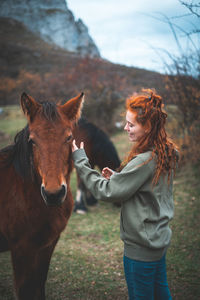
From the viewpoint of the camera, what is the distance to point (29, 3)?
58.9 feet

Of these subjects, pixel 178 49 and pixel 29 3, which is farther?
pixel 29 3

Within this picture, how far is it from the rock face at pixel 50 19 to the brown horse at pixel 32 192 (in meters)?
16.9

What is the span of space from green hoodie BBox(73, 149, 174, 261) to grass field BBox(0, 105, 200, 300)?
187cm

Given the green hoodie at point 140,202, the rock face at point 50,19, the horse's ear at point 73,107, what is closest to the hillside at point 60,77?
the rock face at point 50,19

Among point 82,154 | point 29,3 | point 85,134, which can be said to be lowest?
point 85,134

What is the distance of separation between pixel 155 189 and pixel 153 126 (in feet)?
1.57

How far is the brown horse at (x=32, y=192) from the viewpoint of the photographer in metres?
1.85

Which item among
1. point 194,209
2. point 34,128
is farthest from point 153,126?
point 194,209

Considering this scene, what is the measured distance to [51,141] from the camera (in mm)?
1776

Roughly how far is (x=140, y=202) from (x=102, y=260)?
9.24 feet

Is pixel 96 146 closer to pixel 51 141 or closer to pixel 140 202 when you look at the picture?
pixel 51 141

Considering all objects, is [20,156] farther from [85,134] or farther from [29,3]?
[29,3]

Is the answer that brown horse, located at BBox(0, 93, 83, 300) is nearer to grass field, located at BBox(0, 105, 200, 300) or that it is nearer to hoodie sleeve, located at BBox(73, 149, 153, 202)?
hoodie sleeve, located at BBox(73, 149, 153, 202)

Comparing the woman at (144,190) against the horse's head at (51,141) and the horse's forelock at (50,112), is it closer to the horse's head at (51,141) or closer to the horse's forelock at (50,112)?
the horse's head at (51,141)
